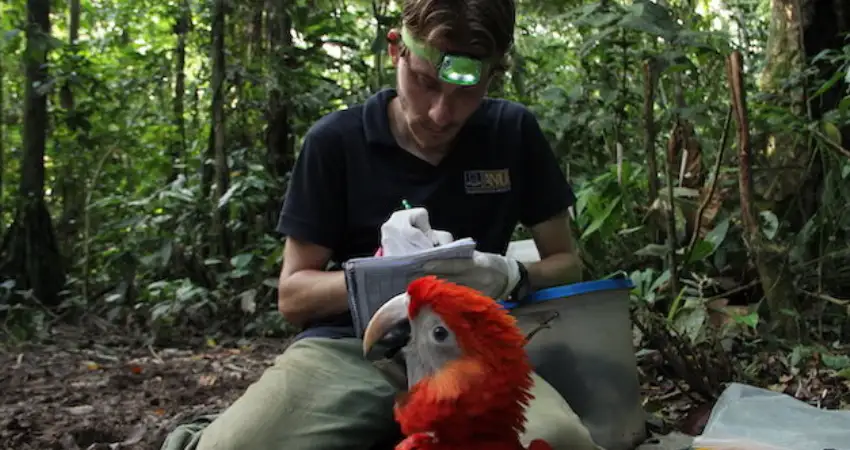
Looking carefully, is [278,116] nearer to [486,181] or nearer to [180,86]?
[180,86]

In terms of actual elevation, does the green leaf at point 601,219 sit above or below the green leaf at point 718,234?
above

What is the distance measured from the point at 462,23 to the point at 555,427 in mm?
980

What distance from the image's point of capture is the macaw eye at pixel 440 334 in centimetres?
132

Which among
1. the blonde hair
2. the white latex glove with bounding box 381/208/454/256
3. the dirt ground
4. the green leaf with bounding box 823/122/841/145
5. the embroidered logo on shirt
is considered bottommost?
the dirt ground

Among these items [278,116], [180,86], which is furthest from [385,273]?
[180,86]

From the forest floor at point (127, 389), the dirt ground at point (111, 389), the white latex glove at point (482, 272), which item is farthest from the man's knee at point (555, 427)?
the dirt ground at point (111, 389)

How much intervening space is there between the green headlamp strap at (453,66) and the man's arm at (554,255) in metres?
0.56

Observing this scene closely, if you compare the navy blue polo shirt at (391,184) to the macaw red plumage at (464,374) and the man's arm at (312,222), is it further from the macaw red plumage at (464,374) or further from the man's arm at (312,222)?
the macaw red plumage at (464,374)

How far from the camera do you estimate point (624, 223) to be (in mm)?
3637

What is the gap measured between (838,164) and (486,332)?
2702mm

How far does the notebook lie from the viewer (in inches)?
63.4

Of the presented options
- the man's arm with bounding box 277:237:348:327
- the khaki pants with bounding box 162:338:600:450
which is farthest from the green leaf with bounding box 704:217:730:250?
the man's arm with bounding box 277:237:348:327

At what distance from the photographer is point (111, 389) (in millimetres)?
3248

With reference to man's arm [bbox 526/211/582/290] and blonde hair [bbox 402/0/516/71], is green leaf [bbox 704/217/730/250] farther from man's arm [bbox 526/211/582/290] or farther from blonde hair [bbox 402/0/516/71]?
blonde hair [bbox 402/0/516/71]
